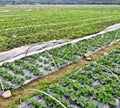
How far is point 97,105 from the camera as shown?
8.12 m

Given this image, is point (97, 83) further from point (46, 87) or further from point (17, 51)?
point (17, 51)

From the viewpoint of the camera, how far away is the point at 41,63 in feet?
40.4

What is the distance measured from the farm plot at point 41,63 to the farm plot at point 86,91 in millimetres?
1372

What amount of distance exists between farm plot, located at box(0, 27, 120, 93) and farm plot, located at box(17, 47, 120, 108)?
4.50 feet

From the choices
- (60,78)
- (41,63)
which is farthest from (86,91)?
(41,63)

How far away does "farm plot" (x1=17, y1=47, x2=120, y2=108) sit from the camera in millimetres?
8156

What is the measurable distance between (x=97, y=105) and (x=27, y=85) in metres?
3.12

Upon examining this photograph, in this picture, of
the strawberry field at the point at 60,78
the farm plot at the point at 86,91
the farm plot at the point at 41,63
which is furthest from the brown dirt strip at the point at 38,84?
the farm plot at the point at 86,91

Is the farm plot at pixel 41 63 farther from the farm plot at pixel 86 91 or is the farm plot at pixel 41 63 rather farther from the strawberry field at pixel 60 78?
the farm plot at pixel 86 91

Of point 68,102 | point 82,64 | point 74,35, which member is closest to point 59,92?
point 68,102

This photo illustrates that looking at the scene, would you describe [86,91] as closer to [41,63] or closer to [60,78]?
[60,78]

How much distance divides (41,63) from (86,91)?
3940mm

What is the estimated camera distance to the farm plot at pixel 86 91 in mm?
8156

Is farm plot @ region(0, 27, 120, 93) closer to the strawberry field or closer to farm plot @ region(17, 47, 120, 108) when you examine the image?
the strawberry field
